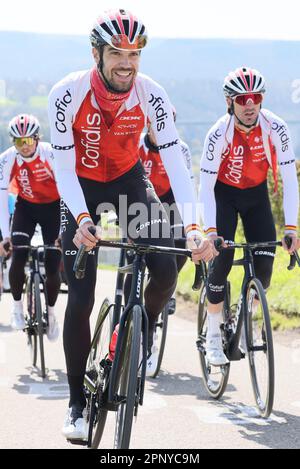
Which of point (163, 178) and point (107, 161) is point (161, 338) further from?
point (107, 161)

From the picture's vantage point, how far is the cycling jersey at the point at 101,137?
5.31 meters

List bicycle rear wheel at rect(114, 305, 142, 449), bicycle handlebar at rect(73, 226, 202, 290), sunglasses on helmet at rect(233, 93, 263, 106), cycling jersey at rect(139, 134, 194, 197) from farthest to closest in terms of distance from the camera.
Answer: cycling jersey at rect(139, 134, 194, 197), sunglasses on helmet at rect(233, 93, 263, 106), bicycle handlebar at rect(73, 226, 202, 290), bicycle rear wheel at rect(114, 305, 142, 449)

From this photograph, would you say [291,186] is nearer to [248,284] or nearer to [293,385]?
[248,284]

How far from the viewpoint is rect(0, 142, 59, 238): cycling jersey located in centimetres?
954

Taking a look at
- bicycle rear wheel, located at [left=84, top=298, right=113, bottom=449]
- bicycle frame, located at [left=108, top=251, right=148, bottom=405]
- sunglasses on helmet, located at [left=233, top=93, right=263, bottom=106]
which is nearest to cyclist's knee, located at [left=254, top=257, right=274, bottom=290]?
sunglasses on helmet, located at [left=233, top=93, right=263, bottom=106]

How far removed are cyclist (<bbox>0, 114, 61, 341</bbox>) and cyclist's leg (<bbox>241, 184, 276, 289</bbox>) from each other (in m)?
2.63

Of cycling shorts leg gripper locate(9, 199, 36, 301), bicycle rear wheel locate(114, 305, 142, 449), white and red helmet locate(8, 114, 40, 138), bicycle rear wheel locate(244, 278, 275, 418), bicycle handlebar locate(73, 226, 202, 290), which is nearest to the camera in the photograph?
bicycle rear wheel locate(114, 305, 142, 449)

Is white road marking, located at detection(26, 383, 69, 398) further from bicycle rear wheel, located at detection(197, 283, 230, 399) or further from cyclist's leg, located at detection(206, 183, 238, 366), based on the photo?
cyclist's leg, located at detection(206, 183, 238, 366)

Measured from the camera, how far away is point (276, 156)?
7.39 metres

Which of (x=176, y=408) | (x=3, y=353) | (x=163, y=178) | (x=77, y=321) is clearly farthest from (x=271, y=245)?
(x=3, y=353)

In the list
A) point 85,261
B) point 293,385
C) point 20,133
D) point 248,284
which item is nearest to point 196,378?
point 293,385

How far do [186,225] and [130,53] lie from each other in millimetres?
1023

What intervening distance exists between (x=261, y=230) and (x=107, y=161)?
2.21 metres

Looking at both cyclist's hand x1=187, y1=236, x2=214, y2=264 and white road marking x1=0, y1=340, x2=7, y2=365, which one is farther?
white road marking x1=0, y1=340, x2=7, y2=365
